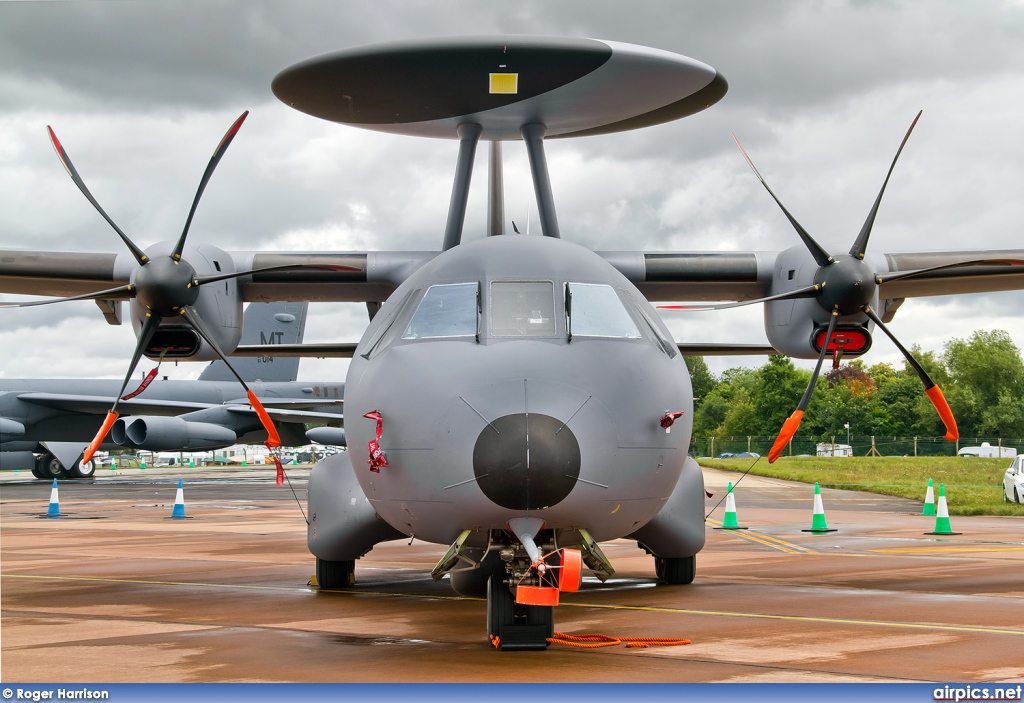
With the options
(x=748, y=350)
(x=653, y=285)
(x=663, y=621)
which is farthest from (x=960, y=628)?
(x=653, y=285)

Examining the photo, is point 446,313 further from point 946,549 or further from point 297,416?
point 297,416

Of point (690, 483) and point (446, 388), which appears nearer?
point (446, 388)

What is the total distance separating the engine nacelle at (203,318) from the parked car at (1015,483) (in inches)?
805

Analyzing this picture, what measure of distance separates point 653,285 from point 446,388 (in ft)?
19.6

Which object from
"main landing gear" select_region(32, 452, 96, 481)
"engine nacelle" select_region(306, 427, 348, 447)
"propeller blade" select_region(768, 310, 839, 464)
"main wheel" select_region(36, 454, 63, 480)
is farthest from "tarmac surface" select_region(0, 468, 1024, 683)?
"main wheel" select_region(36, 454, 63, 480)

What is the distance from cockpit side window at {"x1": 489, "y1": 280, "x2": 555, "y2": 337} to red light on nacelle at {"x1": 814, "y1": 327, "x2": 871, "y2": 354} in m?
4.42

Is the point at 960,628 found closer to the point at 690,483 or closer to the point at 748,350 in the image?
the point at 690,483

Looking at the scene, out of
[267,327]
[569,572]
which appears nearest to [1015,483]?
[569,572]

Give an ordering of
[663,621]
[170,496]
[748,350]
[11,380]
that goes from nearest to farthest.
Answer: [663,621] → [748,350] → [170,496] → [11,380]

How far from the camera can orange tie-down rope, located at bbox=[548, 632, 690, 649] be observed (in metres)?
6.66

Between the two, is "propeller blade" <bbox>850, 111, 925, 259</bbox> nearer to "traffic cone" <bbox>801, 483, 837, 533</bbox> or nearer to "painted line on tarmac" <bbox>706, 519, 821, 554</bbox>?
"painted line on tarmac" <bbox>706, 519, 821, 554</bbox>

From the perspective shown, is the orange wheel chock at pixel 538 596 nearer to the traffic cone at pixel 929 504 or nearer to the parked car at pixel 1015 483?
the traffic cone at pixel 929 504

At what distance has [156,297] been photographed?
9445 millimetres

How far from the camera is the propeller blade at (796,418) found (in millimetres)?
8023
